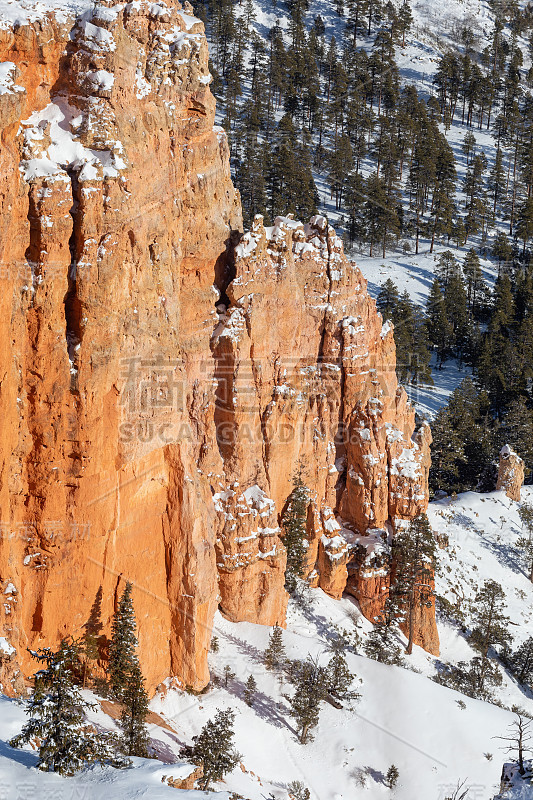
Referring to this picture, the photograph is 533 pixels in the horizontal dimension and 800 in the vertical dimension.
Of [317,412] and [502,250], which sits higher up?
[502,250]

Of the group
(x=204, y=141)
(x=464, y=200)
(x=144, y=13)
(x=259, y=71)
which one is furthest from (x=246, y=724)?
(x=259, y=71)

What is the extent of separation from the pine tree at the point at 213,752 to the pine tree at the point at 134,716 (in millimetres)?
1699

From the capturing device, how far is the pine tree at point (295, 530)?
3244 centimetres

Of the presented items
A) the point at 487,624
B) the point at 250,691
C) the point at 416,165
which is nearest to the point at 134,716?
the point at 250,691

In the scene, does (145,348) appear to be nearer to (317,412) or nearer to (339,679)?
(317,412)

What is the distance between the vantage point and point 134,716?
21922 millimetres

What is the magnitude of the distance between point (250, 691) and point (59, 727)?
442 inches

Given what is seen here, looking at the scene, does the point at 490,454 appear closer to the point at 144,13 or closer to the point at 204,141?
the point at 204,141

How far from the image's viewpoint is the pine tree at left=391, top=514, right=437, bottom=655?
111ft

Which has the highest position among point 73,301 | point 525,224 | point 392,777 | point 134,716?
point 525,224

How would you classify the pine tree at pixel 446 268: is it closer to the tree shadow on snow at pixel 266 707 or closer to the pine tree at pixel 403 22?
the tree shadow on snow at pixel 266 707

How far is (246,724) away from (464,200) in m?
73.7

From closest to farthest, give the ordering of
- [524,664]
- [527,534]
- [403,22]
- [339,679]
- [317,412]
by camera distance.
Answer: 1. [339,679]
2. [317,412]
3. [524,664]
4. [527,534]
5. [403,22]

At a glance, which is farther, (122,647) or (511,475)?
(511,475)
